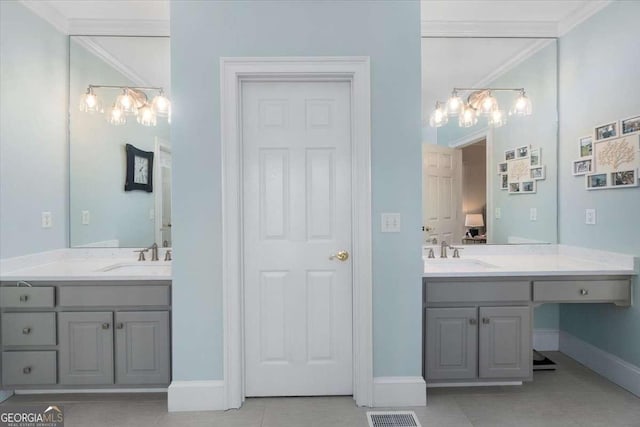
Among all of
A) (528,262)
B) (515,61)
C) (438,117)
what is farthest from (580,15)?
(528,262)

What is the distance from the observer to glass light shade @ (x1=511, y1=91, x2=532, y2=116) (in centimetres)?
309

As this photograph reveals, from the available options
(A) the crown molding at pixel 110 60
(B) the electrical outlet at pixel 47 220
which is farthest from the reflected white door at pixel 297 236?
(B) the electrical outlet at pixel 47 220

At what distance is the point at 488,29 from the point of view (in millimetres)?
3039

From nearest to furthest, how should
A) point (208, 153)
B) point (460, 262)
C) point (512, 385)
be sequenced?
1. point (208, 153)
2. point (512, 385)
3. point (460, 262)

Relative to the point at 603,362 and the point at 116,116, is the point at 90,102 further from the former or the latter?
the point at 603,362

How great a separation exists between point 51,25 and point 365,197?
268cm

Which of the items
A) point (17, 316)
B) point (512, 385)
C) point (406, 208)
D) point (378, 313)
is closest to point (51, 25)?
point (17, 316)

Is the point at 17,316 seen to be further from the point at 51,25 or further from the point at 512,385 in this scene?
the point at 512,385

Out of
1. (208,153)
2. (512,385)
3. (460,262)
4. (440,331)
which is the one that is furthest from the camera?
(460,262)

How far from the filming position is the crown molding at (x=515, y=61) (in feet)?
10.0

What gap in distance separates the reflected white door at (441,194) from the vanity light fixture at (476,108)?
0.25 m

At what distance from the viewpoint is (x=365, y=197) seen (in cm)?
234

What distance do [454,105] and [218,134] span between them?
1.88 meters

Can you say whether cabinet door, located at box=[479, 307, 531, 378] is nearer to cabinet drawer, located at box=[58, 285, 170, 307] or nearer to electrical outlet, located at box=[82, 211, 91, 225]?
cabinet drawer, located at box=[58, 285, 170, 307]
